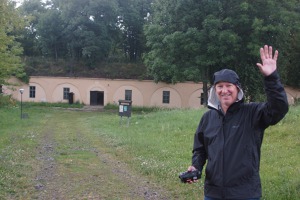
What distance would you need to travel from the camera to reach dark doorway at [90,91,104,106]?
1751 inches

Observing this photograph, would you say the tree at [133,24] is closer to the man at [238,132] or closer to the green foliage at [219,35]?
the green foliage at [219,35]

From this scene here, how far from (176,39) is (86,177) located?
2342 centimetres

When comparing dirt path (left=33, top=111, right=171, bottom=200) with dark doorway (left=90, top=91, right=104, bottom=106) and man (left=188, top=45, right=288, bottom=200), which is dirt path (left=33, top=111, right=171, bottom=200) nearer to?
man (left=188, top=45, right=288, bottom=200)

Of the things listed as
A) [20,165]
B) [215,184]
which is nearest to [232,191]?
[215,184]

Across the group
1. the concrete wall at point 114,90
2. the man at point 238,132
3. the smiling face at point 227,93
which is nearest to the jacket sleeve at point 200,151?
the man at point 238,132

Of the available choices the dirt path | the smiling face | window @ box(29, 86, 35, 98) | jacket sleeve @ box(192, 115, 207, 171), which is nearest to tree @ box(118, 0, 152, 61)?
window @ box(29, 86, 35, 98)

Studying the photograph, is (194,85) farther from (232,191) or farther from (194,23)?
(232,191)

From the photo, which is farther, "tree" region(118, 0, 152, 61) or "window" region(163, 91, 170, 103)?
"tree" region(118, 0, 152, 61)

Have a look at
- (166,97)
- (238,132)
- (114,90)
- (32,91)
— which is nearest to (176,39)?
(166,97)

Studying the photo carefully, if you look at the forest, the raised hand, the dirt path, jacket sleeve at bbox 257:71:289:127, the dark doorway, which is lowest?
the dirt path

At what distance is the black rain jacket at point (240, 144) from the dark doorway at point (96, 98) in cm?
4142

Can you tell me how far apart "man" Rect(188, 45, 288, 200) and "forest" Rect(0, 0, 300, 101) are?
14.2 m

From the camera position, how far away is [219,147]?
350 centimetres

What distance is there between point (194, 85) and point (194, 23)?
481 inches
